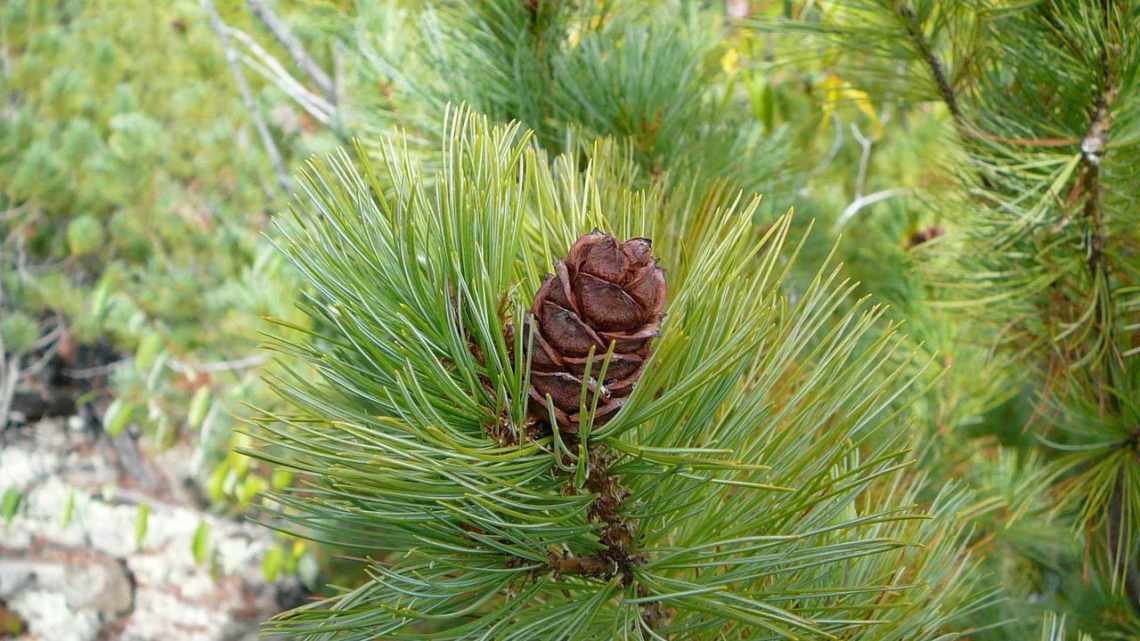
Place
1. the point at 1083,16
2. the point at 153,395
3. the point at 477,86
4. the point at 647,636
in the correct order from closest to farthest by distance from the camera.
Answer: the point at 647,636
the point at 1083,16
the point at 477,86
the point at 153,395

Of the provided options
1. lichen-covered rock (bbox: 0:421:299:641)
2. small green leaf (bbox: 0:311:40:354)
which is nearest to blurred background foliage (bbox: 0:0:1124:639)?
small green leaf (bbox: 0:311:40:354)

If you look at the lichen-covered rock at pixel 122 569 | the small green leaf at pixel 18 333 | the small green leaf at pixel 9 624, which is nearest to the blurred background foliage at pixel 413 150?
the small green leaf at pixel 18 333

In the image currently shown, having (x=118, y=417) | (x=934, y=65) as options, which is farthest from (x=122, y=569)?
(x=934, y=65)

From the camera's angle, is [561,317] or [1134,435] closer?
[561,317]

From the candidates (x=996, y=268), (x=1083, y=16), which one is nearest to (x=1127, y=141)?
(x=1083, y=16)

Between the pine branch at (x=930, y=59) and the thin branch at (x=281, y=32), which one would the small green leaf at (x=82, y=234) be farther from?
the pine branch at (x=930, y=59)

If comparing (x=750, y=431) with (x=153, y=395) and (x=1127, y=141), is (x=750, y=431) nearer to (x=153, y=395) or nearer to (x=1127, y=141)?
(x=1127, y=141)

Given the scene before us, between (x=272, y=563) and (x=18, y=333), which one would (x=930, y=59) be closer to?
(x=272, y=563)

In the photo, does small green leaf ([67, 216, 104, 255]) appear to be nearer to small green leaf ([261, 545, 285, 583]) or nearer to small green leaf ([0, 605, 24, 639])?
small green leaf ([0, 605, 24, 639])
